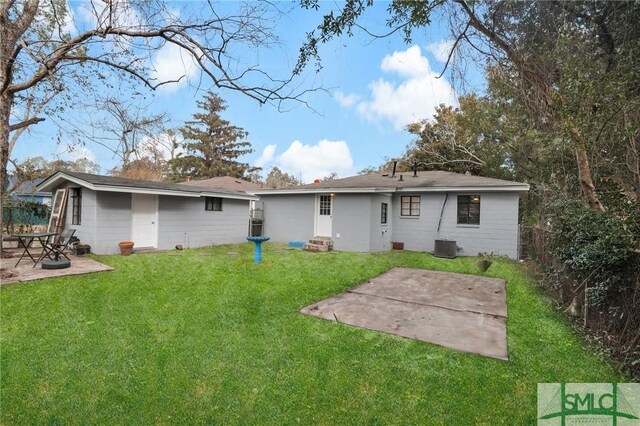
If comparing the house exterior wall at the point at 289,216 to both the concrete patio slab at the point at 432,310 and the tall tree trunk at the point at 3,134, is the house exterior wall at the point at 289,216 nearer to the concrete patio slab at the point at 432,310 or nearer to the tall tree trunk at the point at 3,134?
the concrete patio slab at the point at 432,310

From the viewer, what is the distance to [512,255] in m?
11.2

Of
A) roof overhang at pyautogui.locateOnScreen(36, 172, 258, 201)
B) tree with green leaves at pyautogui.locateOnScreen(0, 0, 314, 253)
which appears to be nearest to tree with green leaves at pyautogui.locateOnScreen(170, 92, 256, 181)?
roof overhang at pyautogui.locateOnScreen(36, 172, 258, 201)

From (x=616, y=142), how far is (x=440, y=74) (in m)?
2.54

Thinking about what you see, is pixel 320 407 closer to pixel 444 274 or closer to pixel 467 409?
pixel 467 409

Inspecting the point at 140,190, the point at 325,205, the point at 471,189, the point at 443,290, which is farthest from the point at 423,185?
the point at 140,190

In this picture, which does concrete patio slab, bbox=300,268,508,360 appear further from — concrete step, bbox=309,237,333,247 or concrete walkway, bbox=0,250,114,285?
concrete walkway, bbox=0,250,114,285

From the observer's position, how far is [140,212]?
34.7ft

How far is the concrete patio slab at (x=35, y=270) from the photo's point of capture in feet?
20.3

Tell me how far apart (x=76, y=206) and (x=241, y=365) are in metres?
9.89

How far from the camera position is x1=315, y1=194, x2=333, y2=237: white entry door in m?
13.0

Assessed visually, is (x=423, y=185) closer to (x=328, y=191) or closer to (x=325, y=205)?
(x=328, y=191)

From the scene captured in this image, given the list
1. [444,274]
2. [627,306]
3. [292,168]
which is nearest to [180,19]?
[627,306]

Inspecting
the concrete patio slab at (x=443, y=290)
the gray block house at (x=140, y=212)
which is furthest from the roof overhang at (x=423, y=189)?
the concrete patio slab at (x=443, y=290)

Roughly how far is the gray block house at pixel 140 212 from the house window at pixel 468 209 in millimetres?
8915
